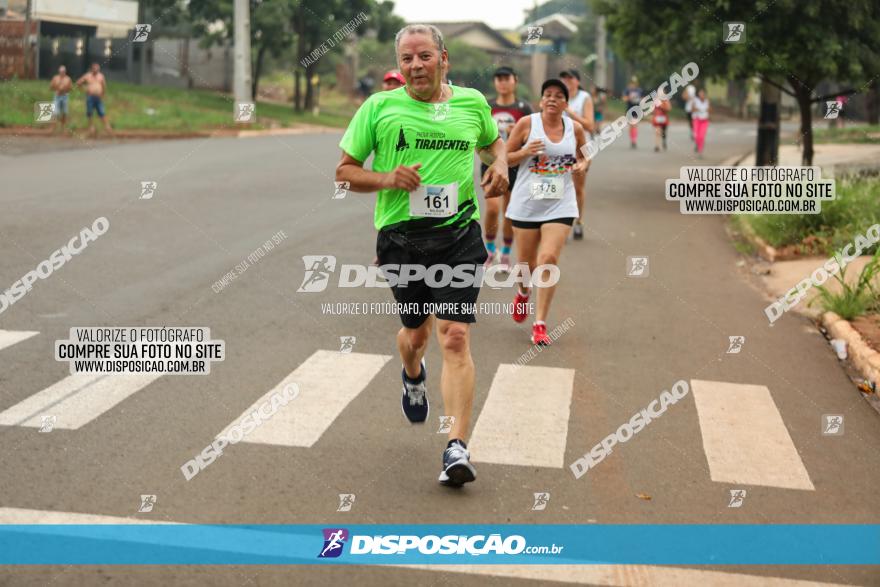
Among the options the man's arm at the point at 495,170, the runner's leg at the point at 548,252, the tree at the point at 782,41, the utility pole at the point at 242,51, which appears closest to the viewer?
the man's arm at the point at 495,170

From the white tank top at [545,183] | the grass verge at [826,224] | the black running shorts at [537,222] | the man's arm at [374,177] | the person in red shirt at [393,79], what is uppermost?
the person in red shirt at [393,79]

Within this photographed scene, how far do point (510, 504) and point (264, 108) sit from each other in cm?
4300

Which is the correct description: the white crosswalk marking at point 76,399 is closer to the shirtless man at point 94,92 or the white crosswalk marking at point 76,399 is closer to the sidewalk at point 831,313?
the sidewalk at point 831,313

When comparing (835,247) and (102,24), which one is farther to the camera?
(102,24)

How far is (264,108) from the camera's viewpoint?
47.5 m

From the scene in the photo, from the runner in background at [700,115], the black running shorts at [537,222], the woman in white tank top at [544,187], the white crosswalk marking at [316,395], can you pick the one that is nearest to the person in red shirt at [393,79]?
the woman in white tank top at [544,187]

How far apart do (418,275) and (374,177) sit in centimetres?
58

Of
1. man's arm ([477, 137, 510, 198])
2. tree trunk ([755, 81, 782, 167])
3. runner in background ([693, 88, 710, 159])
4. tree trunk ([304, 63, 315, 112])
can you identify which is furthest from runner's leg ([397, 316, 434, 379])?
tree trunk ([304, 63, 315, 112])

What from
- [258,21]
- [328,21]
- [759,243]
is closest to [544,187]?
[759,243]

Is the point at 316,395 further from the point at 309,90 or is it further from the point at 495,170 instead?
the point at 309,90

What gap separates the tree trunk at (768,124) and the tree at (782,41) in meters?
1.76

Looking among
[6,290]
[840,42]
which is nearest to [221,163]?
[840,42]

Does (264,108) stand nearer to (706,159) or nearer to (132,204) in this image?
(706,159)

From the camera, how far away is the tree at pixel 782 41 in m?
18.4
